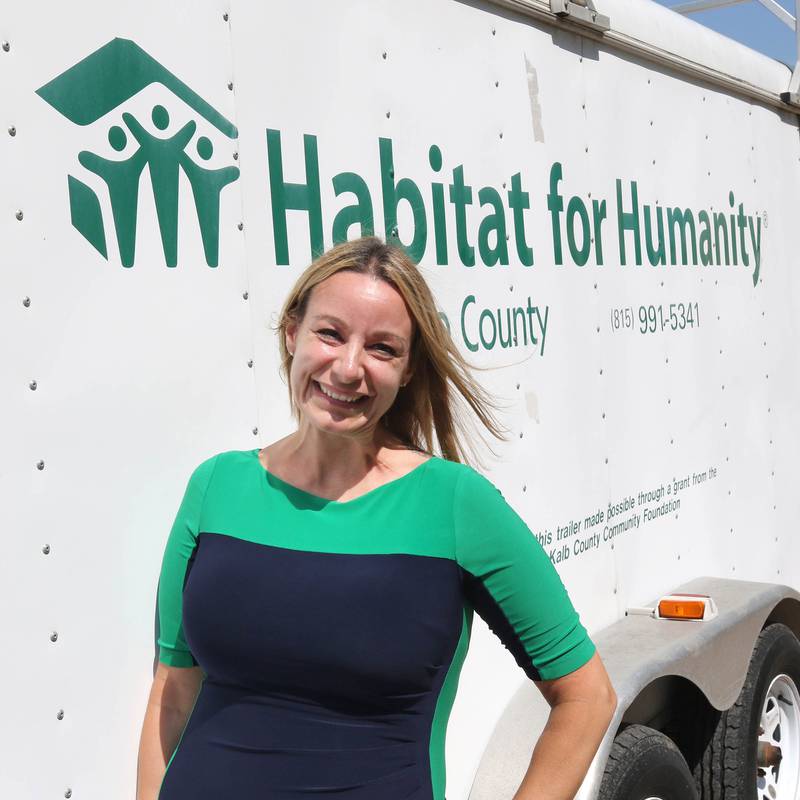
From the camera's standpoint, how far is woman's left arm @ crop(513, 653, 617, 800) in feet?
5.57

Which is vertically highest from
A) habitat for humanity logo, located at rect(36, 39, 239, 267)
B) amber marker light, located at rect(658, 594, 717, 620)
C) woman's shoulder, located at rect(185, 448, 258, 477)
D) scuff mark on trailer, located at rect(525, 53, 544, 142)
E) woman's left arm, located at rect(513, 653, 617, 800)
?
scuff mark on trailer, located at rect(525, 53, 544, 142)

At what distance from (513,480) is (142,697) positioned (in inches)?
39.9

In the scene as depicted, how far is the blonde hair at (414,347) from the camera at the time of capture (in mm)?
1729

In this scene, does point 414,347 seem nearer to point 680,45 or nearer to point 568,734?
point 568,734

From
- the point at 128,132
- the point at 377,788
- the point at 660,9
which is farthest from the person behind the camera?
the point at 660,9

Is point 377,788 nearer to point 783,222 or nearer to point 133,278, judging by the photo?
point 133,278

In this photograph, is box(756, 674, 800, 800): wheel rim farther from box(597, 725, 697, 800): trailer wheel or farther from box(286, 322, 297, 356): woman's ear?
box(286, 322, 297, 356): woman's ear

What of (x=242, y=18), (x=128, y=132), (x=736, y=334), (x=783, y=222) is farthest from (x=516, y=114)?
(x=783, y=222)

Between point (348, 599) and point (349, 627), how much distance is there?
1.6 inches

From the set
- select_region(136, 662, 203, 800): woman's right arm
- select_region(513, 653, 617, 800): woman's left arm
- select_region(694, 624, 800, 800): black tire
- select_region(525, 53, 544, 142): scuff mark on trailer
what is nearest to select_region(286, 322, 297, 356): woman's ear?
select_region(136, 662, 203, 800): woman's right arm

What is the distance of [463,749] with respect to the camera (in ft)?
7.69

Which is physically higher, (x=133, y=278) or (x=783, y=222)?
(x=783, y=222)

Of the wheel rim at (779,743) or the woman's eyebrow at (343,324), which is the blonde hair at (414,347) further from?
the wheel rim at (779,743)

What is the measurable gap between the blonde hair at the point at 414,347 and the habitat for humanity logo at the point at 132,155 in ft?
0.67
